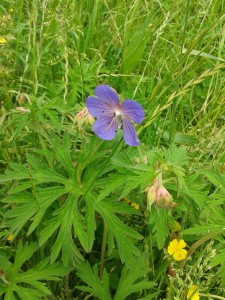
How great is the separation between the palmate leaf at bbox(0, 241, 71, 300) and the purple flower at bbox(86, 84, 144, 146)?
1.55ft

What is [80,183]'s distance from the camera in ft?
5.31

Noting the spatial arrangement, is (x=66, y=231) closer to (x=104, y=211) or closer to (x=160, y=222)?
(x=104, y=211)

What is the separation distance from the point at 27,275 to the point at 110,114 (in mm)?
581

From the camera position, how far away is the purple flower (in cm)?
137

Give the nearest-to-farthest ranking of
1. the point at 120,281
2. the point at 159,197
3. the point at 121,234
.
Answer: the point at 159,197
the point at 121,234
the point at 120,281

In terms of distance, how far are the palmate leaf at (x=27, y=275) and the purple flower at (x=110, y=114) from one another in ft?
1.55

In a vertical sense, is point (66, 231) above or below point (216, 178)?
below

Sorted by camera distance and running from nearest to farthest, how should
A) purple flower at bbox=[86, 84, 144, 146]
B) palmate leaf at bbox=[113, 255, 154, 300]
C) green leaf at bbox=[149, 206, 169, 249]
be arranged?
purple flower at bbox=[86, 84, 144, 146]
green leaf at bbox=[149, 206, 169, 249]
palmate leaf at bbox=[113, 255, 154, 300]

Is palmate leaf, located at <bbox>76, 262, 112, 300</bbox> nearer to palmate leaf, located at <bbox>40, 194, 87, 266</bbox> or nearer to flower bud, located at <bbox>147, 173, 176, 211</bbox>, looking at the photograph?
palmate leaf, located at <bbox>40, 194, 87, 266</bbox>

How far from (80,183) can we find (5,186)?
28 cm

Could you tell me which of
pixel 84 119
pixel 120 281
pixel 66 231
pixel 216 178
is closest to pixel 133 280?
pixel 120 281

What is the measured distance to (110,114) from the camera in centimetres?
141

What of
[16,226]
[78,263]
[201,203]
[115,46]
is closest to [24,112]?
[16,226]

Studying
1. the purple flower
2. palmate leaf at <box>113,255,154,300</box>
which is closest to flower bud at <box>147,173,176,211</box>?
the purple flower
